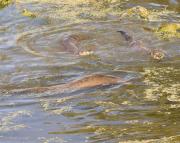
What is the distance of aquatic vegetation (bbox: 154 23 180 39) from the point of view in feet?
27.1

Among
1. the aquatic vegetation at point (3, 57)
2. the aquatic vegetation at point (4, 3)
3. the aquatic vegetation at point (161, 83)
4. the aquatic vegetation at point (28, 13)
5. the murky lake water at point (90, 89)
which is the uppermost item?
the aquatic vegetation at point (4, 3)

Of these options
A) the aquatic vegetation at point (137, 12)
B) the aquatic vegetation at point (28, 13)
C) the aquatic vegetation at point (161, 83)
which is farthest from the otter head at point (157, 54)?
the aquatic vegetation at point (28, 13)

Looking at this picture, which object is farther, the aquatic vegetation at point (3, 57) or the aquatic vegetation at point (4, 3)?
the aquatic vegetation at point (4, 3)

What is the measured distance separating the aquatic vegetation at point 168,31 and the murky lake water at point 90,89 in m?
0.15

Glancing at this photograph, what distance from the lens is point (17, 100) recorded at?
19.0ft

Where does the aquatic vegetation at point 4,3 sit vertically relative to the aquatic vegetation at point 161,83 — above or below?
above

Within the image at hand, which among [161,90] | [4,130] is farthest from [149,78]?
[4,130]

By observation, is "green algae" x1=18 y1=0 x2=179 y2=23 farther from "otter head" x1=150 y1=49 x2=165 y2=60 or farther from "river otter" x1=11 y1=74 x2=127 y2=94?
"river otter" x1=11 y1=74 x2=127 y2=94

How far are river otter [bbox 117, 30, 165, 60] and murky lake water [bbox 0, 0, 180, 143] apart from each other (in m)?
0.10

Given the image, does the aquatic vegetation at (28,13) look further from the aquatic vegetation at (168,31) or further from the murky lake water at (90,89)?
the aquatic vegetation at (168,31)

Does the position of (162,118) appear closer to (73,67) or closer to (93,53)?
(73,67)

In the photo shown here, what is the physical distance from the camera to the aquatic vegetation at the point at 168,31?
8.27m

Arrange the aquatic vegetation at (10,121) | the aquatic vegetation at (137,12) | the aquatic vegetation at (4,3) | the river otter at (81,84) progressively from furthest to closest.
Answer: the aquatic vegetation at (4,3), the aquatic vegetation at (137,12), the river otter at (81,84), the aquatic vegetation at (10,121)

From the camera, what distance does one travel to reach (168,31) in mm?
8453
